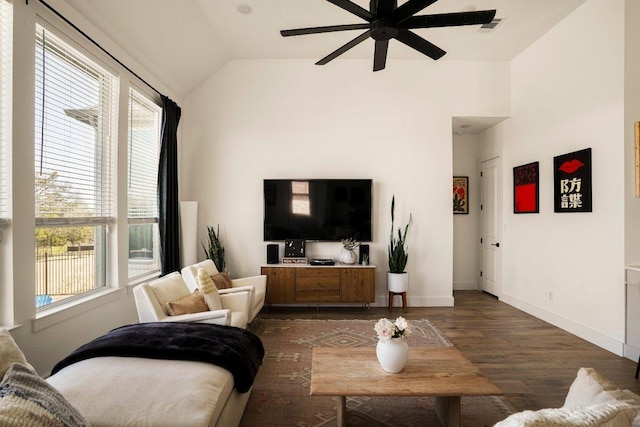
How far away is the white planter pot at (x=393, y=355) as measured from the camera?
190 centimetres

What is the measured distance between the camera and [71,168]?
2.79m

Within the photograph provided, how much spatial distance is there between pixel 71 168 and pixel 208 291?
63.0 inches

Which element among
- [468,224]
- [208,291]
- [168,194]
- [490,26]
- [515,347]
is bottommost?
[515,347]

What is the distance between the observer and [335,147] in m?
4.80

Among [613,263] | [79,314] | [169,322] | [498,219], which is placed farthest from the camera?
[498,219]

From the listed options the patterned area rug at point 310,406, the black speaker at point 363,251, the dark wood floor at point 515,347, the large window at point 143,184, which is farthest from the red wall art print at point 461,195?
the large window at point 143,184

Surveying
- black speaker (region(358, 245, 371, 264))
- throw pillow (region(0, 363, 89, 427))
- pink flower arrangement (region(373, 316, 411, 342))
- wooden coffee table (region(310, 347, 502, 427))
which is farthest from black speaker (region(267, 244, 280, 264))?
throw pillow (region(0, 363, 89, 427))

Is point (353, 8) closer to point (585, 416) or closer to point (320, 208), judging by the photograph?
point (585, 416)

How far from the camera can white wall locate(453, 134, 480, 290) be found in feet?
19.1

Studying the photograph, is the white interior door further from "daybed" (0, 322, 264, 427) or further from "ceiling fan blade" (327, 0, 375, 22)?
"daybed" (0, 322, 264, 427)

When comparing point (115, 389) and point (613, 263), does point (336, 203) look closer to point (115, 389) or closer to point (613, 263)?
point (613, 263)

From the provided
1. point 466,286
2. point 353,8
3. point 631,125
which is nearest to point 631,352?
point 631,125

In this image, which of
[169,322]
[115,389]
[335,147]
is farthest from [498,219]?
[115,389]

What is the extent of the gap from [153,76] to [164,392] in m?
3.77
